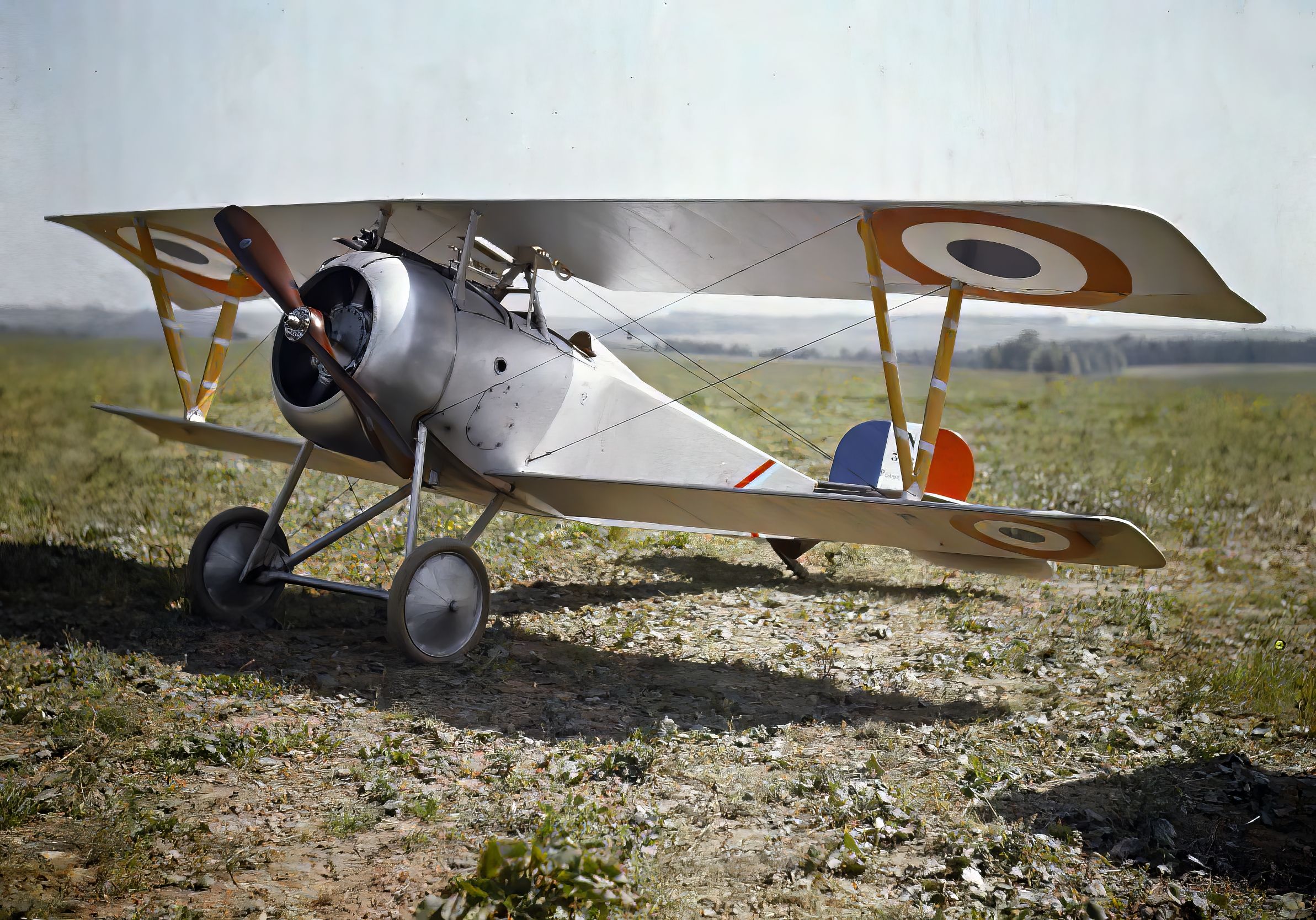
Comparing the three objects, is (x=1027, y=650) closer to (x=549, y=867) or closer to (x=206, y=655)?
(x=549, y=867)

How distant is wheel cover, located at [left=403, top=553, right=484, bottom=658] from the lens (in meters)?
4.75

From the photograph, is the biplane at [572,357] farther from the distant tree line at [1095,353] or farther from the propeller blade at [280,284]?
the distant tree line at [1095,353]

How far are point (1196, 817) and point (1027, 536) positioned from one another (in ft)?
4.83

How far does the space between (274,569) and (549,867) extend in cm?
387

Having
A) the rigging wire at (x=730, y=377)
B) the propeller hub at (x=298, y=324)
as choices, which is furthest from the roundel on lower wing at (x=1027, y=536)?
the propeller hub at (x=298, y=324)

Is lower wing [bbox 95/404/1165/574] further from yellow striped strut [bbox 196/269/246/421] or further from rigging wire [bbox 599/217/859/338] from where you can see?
rigging wire [bbox 599/217/859/338]

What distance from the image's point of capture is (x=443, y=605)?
487 centimetres

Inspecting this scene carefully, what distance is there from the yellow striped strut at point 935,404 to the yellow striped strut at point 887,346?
6 cm

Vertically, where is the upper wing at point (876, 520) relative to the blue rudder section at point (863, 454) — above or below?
below

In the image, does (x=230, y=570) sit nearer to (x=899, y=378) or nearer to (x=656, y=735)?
(x=656, y=735)

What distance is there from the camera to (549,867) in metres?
2.53

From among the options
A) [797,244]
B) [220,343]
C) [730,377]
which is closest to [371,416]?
[730,377]

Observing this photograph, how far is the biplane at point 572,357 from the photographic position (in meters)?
4.36

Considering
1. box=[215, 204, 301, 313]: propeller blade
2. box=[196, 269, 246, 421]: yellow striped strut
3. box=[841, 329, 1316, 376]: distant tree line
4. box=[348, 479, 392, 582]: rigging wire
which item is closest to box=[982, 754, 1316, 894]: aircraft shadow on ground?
box=[215, 204, 301, 313]: propeller blade
